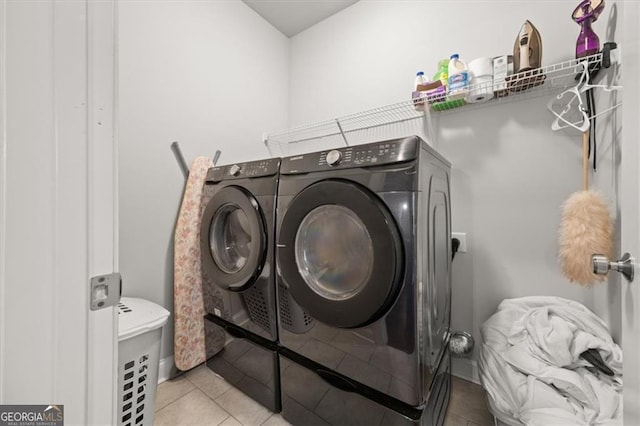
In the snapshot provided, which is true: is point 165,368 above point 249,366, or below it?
below

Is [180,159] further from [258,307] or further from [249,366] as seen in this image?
[249,366]

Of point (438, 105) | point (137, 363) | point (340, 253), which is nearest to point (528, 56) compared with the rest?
point (438, 105)

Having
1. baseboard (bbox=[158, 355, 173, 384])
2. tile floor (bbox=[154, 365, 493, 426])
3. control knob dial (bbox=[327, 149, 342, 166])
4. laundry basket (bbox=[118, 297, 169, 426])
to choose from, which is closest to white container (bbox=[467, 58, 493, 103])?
control knob dial (bbox=[327, 149, 342, 166])

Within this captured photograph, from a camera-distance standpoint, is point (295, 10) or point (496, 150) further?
point (295, 10)

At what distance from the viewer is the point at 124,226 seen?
144cm

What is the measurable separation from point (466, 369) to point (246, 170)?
176 cm

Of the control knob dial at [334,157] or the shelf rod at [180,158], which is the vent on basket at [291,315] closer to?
the control knob dial at [334,157]

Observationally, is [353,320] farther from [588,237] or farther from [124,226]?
[124,226]

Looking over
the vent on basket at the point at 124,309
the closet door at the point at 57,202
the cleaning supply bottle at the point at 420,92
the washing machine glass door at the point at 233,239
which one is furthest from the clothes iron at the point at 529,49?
the vent on basket at the point at 124,309

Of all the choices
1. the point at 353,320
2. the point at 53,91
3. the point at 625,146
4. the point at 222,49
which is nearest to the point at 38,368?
the point at 53,91

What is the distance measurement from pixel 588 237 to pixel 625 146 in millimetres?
592

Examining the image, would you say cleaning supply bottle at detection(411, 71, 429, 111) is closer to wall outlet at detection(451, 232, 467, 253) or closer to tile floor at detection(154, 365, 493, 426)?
wall outlet at detection(451, 232, 467, 253)

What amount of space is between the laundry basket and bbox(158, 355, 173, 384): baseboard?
0.46m

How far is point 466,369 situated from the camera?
1.56 metres
